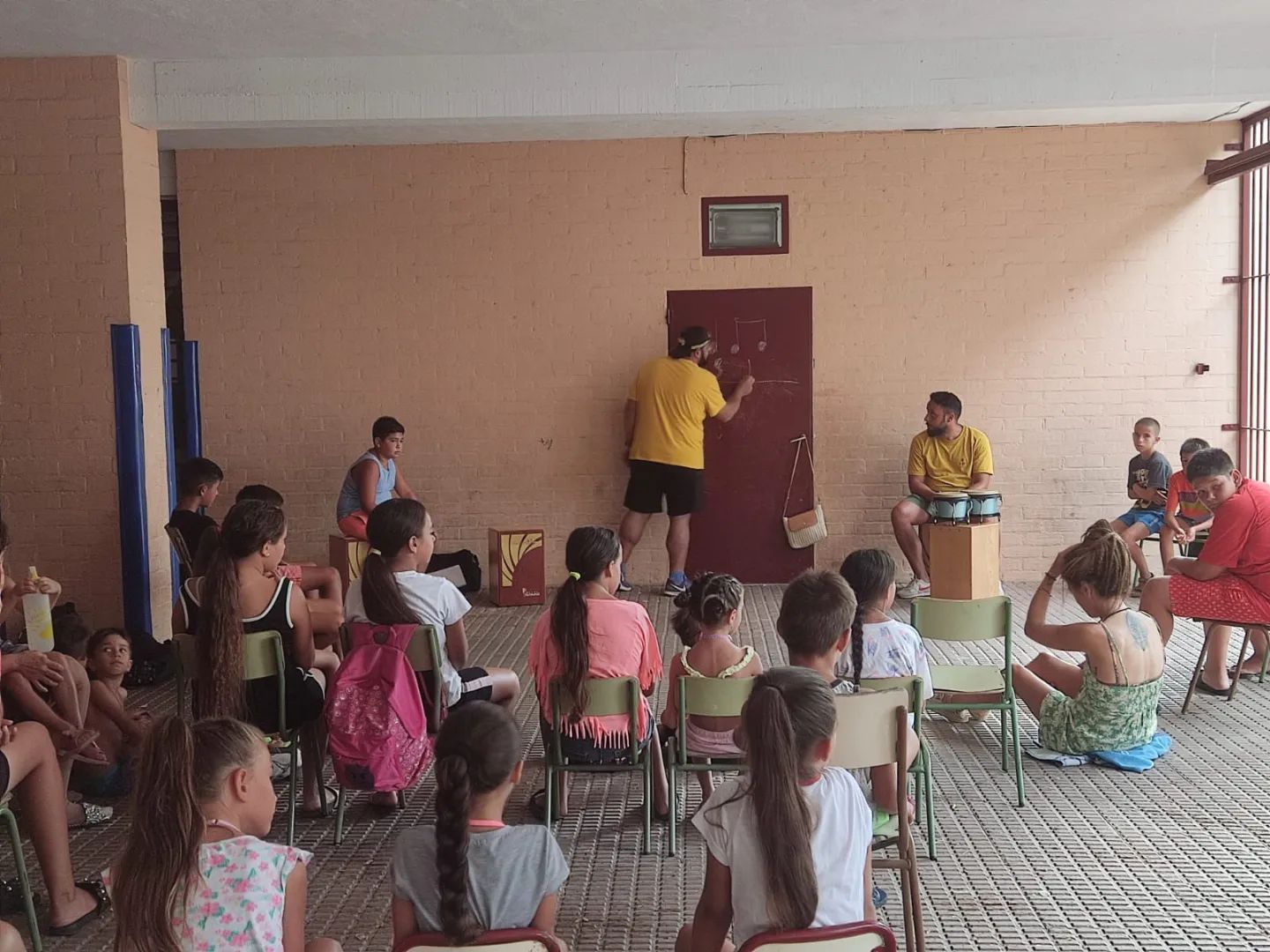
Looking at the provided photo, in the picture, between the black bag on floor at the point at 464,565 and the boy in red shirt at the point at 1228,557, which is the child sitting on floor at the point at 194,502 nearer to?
the black bag on floor at the point at 464,565

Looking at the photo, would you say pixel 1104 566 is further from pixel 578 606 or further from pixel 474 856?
pixel 474 856

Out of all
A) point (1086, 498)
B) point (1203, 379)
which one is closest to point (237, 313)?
point (1086, 498)

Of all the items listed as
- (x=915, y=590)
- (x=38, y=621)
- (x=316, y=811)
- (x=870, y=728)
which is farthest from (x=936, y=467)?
(x=38, y=621)

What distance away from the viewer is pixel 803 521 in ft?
26.6

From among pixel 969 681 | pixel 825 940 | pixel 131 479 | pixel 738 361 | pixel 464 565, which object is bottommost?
pixel 464 565

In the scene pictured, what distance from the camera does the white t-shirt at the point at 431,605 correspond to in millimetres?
3914

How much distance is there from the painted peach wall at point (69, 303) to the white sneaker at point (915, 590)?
4624 millimetres

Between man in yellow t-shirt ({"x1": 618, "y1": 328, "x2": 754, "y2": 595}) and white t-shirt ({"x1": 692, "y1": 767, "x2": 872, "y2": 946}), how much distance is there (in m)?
5.62

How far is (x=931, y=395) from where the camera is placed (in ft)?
25.2

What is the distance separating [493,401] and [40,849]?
5.46 meters

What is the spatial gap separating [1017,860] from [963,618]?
897mm

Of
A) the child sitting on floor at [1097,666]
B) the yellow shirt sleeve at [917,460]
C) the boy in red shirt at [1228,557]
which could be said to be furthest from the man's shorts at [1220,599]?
the yellow shirt sleeve at [917,460]

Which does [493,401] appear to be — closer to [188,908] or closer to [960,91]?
[960,91]

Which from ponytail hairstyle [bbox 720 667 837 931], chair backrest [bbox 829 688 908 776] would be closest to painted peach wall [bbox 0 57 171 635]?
chair backrest [bbox 829 688 908 776]
